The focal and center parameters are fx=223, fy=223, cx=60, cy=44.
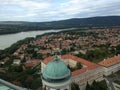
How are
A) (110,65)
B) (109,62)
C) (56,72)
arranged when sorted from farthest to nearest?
(109,62) → (110,65) → (56,72)

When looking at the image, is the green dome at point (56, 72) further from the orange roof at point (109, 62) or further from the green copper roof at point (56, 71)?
the orange roof at point (109, 62)

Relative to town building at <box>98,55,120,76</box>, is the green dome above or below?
above

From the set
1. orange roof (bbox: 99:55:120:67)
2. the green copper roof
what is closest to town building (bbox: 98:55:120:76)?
orange roof (bbox: 99:55:120:67)

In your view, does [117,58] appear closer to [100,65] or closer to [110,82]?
[100,65]

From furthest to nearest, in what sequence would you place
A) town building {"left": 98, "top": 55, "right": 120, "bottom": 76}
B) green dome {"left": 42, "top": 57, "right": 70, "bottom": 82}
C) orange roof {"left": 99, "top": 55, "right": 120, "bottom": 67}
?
orange roof {"left": 99, "top": 55, "right": 120, "bottom": 67} < town building {"left": 98, "top": 55, "right": 120, "bottom": 76} < green dome {"left": 42, "top": 57, "right": 70, "bottom": 82}

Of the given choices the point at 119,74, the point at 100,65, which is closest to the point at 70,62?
the point at 100,65

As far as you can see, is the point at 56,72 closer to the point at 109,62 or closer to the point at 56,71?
the point at 56,71

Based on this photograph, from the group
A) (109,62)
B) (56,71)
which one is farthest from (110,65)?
(56,71)

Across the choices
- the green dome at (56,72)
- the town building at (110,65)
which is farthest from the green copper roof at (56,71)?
the town building at (110,65)

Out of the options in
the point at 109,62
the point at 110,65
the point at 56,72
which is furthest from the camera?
the point at 109,62

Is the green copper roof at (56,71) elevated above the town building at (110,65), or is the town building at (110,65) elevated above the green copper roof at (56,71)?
the green copper roof at (56,71)

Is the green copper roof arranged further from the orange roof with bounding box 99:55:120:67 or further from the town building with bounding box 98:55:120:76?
the orange roof with bounding box 99:55:120:67
